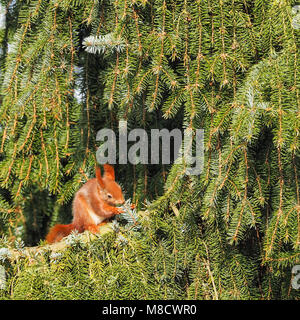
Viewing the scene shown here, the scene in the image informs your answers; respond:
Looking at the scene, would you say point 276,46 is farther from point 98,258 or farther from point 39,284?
point 39,284

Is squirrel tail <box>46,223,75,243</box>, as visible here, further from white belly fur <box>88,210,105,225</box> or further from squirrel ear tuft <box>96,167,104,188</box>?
squirrel ear tuft <box>96,167,104,188</box>

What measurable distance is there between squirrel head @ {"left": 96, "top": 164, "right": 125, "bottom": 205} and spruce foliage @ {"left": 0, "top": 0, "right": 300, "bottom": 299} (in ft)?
0.33

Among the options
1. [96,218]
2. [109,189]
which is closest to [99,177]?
[109,189]

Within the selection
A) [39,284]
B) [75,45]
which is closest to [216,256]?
[39,284]

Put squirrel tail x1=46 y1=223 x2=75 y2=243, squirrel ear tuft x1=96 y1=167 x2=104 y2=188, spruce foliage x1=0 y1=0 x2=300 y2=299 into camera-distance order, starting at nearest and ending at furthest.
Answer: spruce foliage x1=0 y1=0 x2=300 y2=299, squirrel ear tuft x1=96 y1=167 x2=104 y2=188, squirrel tail x1=46 y1=223 x2=75 y2=243

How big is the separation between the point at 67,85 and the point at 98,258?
28.1 inches

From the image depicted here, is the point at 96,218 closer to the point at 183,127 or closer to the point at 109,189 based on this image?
the point at 109,189

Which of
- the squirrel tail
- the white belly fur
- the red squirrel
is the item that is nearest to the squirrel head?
the red squirrel

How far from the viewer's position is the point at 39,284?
1.39 meters

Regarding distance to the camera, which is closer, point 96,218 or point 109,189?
point 109,189

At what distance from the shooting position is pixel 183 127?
1.64 metres

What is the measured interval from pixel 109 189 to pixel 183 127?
1.35 feet

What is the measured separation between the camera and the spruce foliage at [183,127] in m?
1.44

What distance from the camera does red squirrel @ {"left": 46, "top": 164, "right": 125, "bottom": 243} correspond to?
1.78 m
